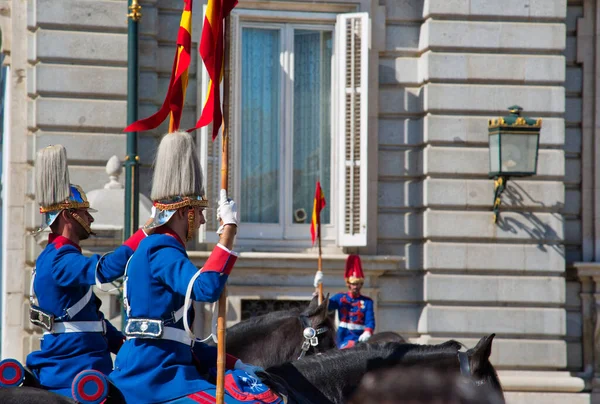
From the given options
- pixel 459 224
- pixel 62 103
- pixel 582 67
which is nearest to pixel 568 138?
pixel 582 67

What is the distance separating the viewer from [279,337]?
715 cm

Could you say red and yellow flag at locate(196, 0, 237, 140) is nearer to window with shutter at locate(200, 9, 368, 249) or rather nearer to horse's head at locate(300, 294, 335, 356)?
horse's head at locate(300, 294, 335, 356)

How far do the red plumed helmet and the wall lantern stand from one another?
6.71 ft

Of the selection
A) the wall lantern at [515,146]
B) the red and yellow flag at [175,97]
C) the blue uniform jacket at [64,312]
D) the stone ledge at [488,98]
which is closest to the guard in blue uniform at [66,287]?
the blue uniform jacket at [64,312]

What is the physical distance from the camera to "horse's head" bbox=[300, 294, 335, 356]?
23.4ft

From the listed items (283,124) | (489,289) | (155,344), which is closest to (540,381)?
(489,289)

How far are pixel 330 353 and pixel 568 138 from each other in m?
9.03

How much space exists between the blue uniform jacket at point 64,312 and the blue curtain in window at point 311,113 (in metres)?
7.43

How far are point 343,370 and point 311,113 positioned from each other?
8460 millimetres

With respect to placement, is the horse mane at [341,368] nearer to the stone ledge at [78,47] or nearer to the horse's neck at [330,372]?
the horse's neck at [330,372]

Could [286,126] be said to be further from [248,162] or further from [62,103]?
[62,103]

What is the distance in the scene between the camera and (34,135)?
11.8 meters

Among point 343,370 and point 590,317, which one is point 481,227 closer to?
point 590,317

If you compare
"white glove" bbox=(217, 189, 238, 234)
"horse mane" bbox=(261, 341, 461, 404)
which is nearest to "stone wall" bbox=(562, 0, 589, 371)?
"horse mane" bbox=(261, 341, 461, 404)
